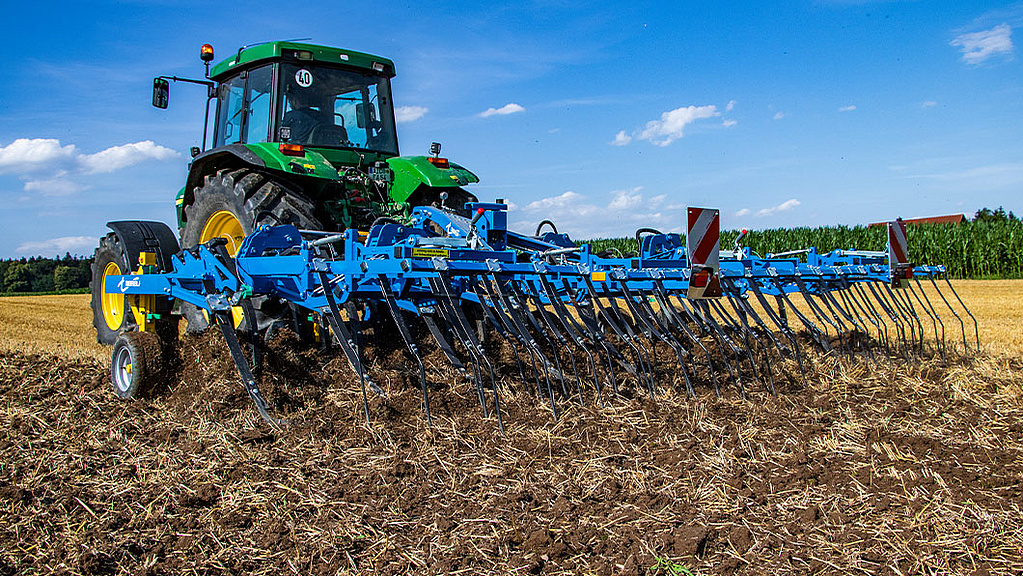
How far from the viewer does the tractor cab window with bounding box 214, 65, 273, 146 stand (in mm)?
5465

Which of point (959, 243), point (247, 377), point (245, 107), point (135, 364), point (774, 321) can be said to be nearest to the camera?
point (247, 377)

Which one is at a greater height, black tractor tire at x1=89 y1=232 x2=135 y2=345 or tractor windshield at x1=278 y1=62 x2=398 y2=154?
tractor windshield at x1=278 y1=62 x2=398 y2=154

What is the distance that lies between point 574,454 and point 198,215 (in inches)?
135

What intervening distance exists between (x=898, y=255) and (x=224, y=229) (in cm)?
474

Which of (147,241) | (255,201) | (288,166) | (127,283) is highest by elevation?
(288,166)

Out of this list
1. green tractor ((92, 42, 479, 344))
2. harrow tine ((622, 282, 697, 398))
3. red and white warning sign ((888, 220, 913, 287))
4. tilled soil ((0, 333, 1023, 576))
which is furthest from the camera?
red and white warning sign ((888, 220, 913, 287))

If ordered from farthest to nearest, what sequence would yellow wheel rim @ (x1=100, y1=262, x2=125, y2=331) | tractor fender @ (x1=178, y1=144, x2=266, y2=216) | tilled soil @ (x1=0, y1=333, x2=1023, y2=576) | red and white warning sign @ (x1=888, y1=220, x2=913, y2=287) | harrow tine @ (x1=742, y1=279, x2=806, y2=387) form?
yellow wheel rim @ (x1=100, y1=262, x2=125, y2=331), red and white warning sign @ (x1=888, y1=220, x2=913, y2=287), tractor fender @ (x1=178, y1=144, x2=266, y2=216), harrow tine @ (x1=742, y1=279, x2=806, y2=387), tilled soil @ (x1=0, y1=333, x2=1023, y2=576)

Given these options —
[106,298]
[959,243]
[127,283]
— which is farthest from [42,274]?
[959,243]

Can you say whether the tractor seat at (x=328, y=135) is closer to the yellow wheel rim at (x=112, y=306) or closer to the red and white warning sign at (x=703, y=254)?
the yellow wheel rim at (x=112, y=306)

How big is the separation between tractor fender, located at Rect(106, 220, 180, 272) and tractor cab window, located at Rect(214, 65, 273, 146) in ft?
3.10

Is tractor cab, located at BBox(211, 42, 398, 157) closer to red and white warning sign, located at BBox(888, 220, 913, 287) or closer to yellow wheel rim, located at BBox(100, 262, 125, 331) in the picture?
yellow wheel rim, located at BBox(100, 262, 125, 331)

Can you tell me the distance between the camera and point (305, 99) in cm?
547

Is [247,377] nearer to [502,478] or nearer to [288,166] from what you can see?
[502,478]

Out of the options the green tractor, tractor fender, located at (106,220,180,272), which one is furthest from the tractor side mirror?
tractor fender, located at (106,220,180,272)
